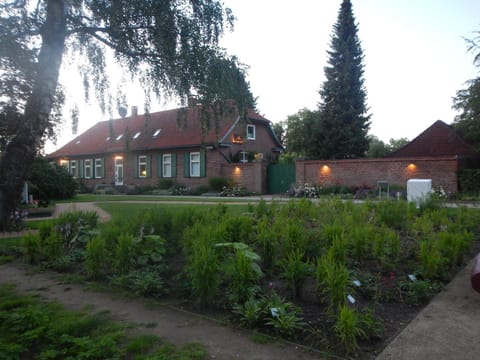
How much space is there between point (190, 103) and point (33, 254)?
207 inches

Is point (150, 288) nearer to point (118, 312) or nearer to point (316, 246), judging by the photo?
point (118, 312)

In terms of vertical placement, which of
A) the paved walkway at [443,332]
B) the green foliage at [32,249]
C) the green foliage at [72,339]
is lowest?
the paved walkway at [443,332]

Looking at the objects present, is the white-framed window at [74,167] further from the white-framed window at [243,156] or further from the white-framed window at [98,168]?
the white-framed window at [243,156]

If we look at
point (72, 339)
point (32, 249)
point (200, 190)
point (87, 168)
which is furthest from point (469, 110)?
point (87, 168)

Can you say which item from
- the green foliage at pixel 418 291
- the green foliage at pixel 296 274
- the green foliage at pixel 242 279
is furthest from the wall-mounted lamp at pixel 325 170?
the green foliage at pixel 242 279

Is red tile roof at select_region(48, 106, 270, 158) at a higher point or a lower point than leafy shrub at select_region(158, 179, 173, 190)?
higher

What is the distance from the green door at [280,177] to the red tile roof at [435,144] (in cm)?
1147

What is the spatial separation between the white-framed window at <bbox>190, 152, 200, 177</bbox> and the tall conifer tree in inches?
362

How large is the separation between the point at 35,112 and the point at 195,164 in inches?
666

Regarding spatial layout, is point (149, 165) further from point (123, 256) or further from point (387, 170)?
point (123, 256)

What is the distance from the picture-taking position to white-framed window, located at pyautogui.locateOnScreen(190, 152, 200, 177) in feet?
79.8

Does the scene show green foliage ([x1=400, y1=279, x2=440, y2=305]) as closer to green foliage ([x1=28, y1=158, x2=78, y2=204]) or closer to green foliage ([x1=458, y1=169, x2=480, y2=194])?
green foliage ([x1=458, y1=169, x2=480, y2=194])

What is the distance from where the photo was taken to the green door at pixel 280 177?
21484 millimetres

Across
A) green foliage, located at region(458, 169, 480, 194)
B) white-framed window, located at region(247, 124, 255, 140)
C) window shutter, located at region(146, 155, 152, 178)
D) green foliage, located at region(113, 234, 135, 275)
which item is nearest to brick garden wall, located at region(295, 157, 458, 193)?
green foliage, located at region(458, 169, 480, 194)
